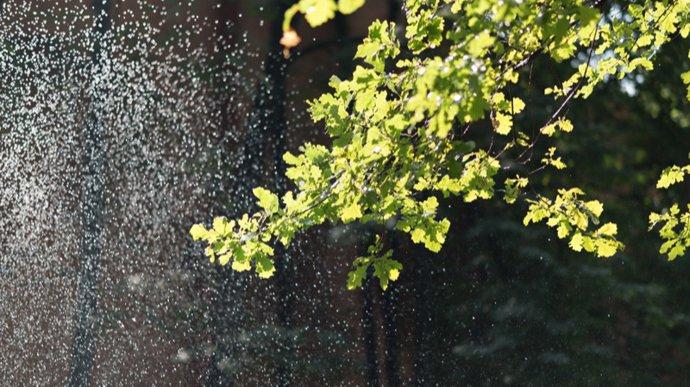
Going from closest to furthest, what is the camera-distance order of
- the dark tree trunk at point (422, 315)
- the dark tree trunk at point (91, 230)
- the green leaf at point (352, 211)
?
the green leaf at point (352, 211) → the dark tree trunk at point (422, 315) → the dark tree trunk at point (91, 230)

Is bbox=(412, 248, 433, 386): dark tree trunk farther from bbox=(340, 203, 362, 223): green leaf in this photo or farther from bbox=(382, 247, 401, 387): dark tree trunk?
bbox=(340, 203, 362, 223): green leaf

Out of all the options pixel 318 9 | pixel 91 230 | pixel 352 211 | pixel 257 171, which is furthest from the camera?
pixel 91 230

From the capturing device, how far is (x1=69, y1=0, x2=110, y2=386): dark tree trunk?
8.72 metres

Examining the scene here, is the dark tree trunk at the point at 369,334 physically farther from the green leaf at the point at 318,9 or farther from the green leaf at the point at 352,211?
the green leaf at the point at 318,9

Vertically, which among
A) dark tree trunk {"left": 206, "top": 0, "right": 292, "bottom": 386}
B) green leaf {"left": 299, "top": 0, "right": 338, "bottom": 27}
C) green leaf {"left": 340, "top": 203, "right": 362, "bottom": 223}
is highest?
dark tree trunk {"left": 206, "top": 0, "right": 292, "bottom": 386}

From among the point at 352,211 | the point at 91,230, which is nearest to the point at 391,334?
the point at 91,230

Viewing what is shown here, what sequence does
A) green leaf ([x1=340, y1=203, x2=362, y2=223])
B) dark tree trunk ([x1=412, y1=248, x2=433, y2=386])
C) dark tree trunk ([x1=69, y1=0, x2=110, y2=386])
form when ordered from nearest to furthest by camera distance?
green leaf ([x1=340, y1=203, x2=362, y2=223]) < dark tree trunk ([x1=412, y1=248, x2=433, y2=386]) < dark tree trunk ([x1=69, y1=0, x2=110, y2=386])

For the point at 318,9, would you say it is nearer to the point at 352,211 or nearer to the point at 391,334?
the point at 352,211

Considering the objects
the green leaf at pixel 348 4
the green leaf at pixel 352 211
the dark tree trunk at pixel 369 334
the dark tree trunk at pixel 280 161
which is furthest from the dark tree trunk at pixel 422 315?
the green leaf at pixel 348 4

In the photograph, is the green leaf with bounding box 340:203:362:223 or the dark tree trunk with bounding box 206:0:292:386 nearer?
the green leaf with bounding box 340:203:362:223

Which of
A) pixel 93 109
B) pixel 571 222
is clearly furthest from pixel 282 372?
pixel 571 222

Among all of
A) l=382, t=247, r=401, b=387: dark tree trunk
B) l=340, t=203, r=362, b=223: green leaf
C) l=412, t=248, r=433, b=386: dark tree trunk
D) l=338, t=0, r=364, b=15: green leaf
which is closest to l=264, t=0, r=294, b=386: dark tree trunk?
l=382, t=247, r=401, b=387: dark tree trunk

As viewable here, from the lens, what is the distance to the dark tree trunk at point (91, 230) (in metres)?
8.72

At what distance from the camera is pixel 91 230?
902cm
